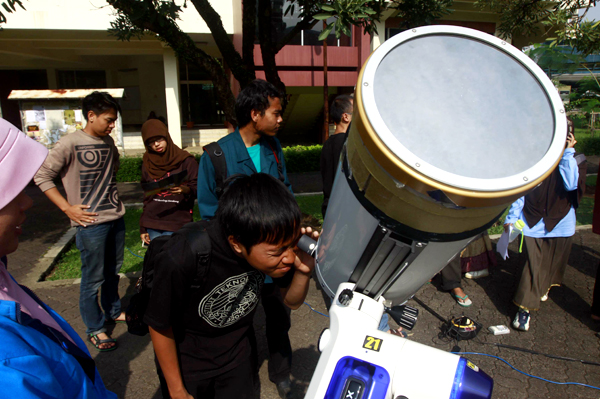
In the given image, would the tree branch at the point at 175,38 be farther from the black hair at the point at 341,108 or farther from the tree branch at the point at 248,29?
the black hair at the point at 341,108

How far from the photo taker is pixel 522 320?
357 centimetres

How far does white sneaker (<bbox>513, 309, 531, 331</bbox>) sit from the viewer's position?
3.55m

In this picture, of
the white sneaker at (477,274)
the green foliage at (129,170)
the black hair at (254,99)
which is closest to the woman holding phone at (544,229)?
the white sneaker at (477,274)

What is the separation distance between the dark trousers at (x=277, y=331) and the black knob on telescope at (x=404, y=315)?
141 cm

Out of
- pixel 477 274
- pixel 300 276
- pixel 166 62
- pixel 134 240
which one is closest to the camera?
pixel 300 276

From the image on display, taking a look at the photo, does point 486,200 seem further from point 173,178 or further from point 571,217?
point 571,217

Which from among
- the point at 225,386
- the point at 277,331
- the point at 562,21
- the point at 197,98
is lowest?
the point at 277,331

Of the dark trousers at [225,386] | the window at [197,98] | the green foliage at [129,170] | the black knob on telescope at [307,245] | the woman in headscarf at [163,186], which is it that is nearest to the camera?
the black knob on telescope at [307,245]

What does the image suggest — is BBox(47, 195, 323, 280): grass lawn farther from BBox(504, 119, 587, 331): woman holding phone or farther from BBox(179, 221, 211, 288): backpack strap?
BBox(179, 221, 211, 288): backpack strap

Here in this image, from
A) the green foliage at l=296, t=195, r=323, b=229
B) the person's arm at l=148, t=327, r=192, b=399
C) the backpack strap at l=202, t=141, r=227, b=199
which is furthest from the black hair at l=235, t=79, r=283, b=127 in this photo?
the green foliage at l=296, t=195, r=323, b=229

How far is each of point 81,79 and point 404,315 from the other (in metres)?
20.6

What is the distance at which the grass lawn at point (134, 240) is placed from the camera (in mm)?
4852

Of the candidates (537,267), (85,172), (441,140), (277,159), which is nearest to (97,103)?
(85,172)

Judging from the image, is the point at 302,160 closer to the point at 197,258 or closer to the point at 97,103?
the point at 97,103
